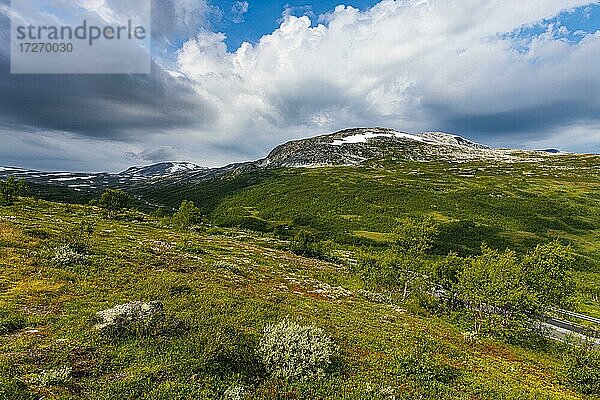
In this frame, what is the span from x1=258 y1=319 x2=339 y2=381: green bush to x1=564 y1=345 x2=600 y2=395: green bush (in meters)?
20.1

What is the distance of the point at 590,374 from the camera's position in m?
24.3

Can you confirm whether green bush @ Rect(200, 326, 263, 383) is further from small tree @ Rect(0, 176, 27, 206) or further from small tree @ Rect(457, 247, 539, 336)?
small tree @ Rect(0, 176, 27, 206)

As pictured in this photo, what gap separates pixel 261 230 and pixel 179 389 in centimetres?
13057

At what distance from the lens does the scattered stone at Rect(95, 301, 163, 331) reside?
61.8 feet

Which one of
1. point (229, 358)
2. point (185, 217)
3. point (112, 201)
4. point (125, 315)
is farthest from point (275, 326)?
point (112, 201)

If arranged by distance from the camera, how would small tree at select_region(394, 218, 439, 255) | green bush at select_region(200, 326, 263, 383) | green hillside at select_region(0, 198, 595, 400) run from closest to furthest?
green hillside at select_region(0, 198, 595, 400) → green bush at select_region(200, 326, 263, 383) → small tree at select_region(394, 218, 439, 255)

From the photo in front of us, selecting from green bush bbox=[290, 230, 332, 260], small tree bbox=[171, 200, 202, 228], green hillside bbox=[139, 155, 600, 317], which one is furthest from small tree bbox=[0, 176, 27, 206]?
green bush bbox=[290, 230, 332, 260]

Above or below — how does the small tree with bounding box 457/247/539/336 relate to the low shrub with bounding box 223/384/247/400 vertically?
below

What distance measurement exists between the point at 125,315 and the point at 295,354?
10.9m

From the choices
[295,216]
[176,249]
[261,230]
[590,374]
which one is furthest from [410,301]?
[295,216]

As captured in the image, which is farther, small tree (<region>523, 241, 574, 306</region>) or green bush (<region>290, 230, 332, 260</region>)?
green bush (<region>290, 230, 332, 260</region>)

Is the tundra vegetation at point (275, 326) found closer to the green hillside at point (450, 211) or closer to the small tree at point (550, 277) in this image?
the small tree at point (550, 277)

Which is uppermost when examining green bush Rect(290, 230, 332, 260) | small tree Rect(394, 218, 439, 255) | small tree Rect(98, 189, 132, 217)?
small tree Rect(98, 189, 132, 217)

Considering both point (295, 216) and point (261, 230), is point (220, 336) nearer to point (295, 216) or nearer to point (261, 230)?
point (261, 230)
